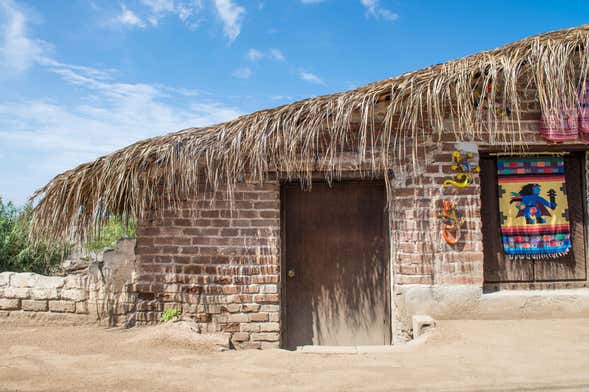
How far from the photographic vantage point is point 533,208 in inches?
191

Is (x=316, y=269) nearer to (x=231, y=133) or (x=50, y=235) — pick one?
(x=231, y=133)

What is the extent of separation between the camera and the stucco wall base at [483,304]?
459 cm

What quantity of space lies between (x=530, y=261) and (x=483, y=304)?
0.80 meters

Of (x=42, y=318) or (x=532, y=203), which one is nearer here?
(x=532, y=203)

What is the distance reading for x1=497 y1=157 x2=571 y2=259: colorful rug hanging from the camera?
4832 mm

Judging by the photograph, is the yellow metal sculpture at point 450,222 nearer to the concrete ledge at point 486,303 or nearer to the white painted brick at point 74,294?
the concrete ledge at point 486,303

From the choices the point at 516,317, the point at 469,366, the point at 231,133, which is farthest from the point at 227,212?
the point at 516,317

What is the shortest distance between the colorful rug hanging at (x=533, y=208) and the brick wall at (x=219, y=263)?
8.14 feet

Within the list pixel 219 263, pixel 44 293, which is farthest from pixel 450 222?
pixel 44 293

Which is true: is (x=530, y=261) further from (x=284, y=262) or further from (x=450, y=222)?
(x=284, y=262)

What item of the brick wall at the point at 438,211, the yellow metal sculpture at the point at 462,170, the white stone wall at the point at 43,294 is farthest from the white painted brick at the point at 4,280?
the yellow metal sculpture at the point at 462,170

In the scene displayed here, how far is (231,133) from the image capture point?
15.5ft

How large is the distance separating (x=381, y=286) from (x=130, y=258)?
2805 millimetres

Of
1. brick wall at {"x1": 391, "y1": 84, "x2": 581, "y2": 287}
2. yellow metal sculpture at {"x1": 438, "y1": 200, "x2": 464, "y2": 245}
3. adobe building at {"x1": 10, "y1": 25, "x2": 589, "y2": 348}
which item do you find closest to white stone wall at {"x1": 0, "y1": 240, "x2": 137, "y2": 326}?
adobe building at {"x1": 10, "y1": 25, "x2": 589, "y2": 348}
